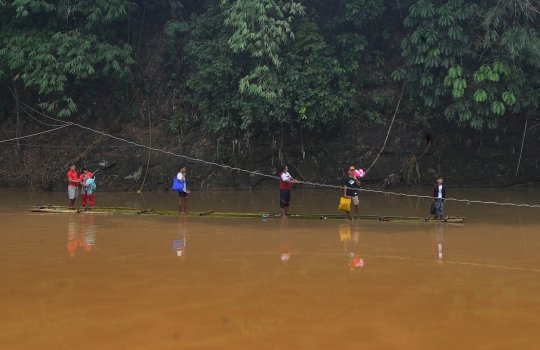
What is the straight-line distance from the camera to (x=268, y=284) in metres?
7.70

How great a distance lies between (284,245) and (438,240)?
2561 mm

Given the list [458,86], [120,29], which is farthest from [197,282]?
[120,29]

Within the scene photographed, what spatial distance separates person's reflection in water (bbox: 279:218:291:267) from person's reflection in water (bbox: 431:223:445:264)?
6.89 ft

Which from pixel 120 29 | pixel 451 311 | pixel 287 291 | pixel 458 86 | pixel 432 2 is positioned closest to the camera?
pixel 451 311

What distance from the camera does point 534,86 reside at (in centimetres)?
1909

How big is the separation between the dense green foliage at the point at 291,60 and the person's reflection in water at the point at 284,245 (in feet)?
24.8

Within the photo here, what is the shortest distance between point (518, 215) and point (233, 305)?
943 cm

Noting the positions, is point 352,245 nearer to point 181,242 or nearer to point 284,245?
point 284,245

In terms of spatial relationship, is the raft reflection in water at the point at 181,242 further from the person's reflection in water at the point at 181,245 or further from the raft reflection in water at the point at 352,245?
the raft reflection in water at the point at 352,245

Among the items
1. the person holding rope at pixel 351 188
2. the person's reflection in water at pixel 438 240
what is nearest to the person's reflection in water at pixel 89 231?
the person's reflection in water at pixel 438 240

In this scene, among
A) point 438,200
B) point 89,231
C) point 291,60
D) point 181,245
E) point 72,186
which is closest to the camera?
point 181,245

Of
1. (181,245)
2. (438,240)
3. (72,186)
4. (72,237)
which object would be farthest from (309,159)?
(181,245)

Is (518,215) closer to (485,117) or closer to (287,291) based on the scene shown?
(485,117)

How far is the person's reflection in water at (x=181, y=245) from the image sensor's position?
9547 millimetres
